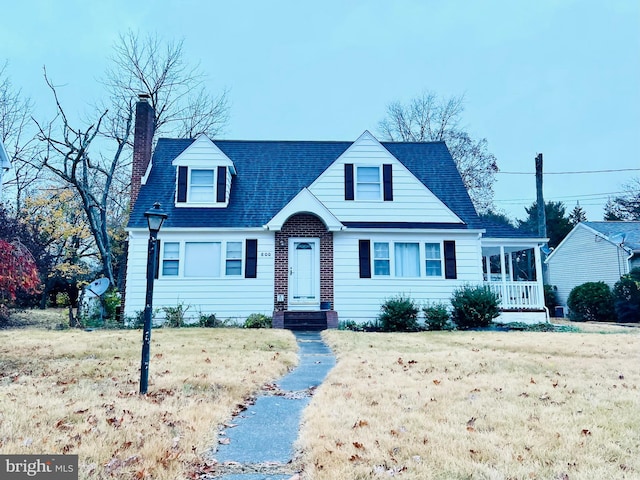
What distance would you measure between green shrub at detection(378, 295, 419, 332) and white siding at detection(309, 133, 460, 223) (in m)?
3.15

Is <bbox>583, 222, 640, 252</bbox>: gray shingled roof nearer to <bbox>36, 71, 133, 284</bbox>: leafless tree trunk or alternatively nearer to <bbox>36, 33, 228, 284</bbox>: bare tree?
<bbox>36, 33, 228, 284</bbox>: bare tree

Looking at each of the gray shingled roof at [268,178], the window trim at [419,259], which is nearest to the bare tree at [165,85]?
the gray shingled roof at [268,178]

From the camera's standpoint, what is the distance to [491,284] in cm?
1574

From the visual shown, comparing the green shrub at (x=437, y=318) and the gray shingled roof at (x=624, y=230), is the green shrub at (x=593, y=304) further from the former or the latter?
the green shrub at (x=437, y=318)

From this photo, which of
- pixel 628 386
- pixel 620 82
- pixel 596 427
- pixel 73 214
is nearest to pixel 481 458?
pixel 596 427

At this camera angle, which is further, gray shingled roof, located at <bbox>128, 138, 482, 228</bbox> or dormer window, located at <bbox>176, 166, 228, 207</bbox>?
dormer window, located at <bbox>176, 166, 228, 207</bbox>

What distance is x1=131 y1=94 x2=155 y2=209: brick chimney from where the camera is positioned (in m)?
16.3

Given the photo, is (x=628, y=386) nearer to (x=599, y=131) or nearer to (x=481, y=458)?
(x=481, y=458)

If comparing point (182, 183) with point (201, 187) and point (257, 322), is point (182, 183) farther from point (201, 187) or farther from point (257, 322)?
point (257, 322)

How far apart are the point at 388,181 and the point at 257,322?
685 centimetres

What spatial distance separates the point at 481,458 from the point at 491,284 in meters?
13.4

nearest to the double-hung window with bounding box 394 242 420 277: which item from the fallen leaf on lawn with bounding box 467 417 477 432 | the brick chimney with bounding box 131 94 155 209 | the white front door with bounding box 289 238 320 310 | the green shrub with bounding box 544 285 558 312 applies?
the white front door with bounding box 289 238 320 310

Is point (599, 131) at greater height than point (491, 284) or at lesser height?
greater

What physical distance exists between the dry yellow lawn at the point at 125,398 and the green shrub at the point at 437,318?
639 centimetres
